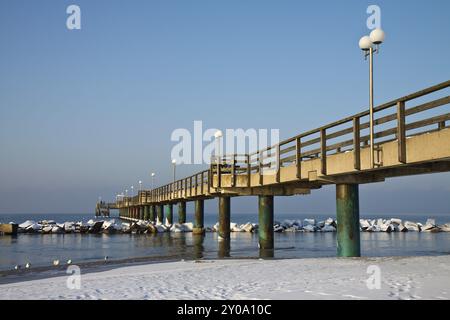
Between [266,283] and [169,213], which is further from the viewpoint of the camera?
[169,213]

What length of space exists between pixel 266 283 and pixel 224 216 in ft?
67.5

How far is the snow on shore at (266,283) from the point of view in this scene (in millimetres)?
8719

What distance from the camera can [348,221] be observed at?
1709 centimetres

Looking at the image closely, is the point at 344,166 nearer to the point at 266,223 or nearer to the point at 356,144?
the point at 356,144

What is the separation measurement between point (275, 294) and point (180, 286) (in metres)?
2.27

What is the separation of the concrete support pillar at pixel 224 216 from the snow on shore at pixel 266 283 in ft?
55.6

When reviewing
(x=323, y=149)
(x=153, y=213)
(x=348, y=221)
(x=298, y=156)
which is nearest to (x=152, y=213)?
(x=153, y=213)

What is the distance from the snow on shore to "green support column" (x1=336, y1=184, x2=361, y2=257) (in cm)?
328

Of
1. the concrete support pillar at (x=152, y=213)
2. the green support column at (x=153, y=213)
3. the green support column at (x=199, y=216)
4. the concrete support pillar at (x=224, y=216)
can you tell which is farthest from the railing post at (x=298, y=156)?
the green support column at (x=153, y=213)

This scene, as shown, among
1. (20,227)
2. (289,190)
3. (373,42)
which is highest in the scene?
(373,42)
